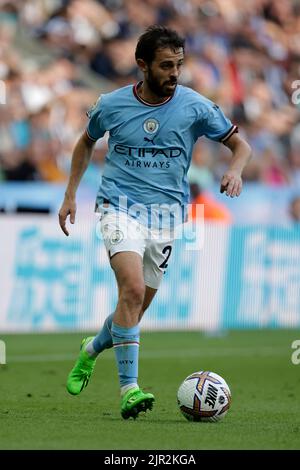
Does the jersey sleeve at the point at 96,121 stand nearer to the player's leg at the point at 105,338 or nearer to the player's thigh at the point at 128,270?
the player's thigh at the point at 128,270

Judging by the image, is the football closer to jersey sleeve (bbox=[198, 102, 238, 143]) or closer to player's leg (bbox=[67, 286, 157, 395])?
player's leg (bbox=[67, 286, 157, 395])

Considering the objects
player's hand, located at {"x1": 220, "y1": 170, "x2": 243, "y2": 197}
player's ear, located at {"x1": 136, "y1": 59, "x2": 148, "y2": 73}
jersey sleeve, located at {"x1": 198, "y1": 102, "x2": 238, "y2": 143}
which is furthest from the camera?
jersey sleeve, located at {"x1": 198, "y1": 102, "x2": 238, "y2": 143}

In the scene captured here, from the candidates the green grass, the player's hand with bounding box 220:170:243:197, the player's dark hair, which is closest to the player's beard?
the player's dark hair

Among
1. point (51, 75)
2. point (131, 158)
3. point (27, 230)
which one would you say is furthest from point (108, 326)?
point (51, 75)

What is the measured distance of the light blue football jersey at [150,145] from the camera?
24.3ft

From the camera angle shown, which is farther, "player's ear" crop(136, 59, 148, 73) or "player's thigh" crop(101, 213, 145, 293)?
"player's ear" crop(136, 59, 148, 73)

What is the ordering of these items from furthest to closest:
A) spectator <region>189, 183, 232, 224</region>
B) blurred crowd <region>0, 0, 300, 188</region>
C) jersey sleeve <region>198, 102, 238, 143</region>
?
blurred crowd <region>0, 0, 300, 188</region> → spectator <region>189, 183, 232, 224</region> → jersey sleeve <region>198, 102, 238, 143</region>

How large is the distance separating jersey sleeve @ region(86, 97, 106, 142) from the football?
185 centimetres

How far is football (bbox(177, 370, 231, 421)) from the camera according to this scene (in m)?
7.05

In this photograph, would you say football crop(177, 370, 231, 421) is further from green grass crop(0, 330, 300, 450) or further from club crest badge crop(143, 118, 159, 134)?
club crest badge crop(143, 118, 159, 134)

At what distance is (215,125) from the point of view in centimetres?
750

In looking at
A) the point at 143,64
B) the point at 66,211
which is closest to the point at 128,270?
the point at 66,211

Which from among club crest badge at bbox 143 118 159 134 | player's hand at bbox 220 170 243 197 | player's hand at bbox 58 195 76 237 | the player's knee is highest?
club crest badge at bbox 143 118 159 134

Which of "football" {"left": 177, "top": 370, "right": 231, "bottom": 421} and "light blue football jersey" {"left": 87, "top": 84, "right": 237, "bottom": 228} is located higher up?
"light blue football jersey" {"left": 87, "top": 84, "right": 237, "bottom": 228}
